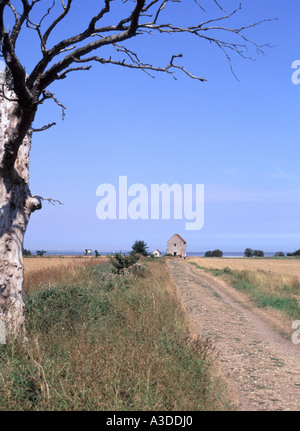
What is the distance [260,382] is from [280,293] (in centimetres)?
1170

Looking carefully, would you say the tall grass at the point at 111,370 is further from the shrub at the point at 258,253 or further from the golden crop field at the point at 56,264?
the shrub at the point at 258,253

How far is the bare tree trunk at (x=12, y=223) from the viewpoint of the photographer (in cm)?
708

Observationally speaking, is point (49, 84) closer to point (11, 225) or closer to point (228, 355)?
point (11, 225)

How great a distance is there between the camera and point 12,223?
7.41 metres

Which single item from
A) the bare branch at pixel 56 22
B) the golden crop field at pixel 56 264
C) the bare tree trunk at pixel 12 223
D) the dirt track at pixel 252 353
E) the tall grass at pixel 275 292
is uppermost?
the bare branch at pixel 56 22

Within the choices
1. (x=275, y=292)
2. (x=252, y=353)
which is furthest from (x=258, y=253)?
(x=252, y=353)

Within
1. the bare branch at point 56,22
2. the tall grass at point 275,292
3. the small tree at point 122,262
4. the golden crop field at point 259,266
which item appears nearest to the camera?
the bare branch at point 56,22

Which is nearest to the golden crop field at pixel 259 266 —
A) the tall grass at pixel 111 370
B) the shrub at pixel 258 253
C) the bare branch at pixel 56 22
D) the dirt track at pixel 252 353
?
the dirt track at pixel 252 353

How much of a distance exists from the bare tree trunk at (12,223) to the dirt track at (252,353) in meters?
3.72

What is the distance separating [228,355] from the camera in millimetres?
8492

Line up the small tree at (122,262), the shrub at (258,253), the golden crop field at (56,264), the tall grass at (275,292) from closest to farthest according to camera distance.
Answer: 1. the tall grass at (275,292)
2. the small tree at (122,262)
3. the golden crop field at (56,264)
4. the shrub at (258,253)

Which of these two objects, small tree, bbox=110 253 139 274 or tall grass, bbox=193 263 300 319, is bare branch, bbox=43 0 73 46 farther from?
small tree, bbox=110 253 139 274

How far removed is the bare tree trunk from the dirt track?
3718 millimetres

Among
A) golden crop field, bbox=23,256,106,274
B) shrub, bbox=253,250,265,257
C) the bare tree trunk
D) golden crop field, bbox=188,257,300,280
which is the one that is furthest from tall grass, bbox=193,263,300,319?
shrub, bbox=253,250,265,257
